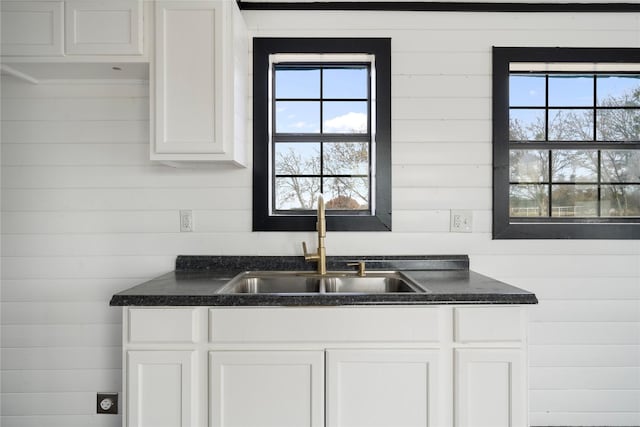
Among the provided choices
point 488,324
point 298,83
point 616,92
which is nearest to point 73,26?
point 298,83

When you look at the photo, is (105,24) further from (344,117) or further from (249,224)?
(344,117)

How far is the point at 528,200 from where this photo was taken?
7.26ft

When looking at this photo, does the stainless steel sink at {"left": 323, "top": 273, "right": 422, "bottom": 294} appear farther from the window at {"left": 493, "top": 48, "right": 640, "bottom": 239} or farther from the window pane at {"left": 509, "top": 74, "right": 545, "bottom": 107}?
the window pane at {"left": 509, "top": 74, "right": 545, "bottom": 107}

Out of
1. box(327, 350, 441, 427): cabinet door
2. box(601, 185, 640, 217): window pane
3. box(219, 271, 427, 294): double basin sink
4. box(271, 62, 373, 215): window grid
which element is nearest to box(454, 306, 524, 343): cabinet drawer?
box(327, 350, 441, 427): cabinet door

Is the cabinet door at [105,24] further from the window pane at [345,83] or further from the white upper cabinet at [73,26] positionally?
the window pane at [345,83]

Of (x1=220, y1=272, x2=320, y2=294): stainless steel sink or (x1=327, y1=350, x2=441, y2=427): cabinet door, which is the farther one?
(x1=220, y1=272, x2=320, y2=294): stainless steel sink

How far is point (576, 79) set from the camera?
2217 millimetres

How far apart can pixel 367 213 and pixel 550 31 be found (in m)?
1.44

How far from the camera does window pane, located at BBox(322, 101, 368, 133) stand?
7.25 ft

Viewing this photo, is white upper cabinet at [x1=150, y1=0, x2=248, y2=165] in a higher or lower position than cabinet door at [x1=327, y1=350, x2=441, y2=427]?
higher

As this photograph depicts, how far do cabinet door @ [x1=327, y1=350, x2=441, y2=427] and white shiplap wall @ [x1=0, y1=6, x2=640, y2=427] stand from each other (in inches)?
29.5

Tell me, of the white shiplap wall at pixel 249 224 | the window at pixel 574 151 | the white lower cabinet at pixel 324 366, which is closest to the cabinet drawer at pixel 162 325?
the white lower cabinet at pixel 324 366

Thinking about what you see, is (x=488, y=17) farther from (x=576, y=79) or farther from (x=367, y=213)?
(x=367, y=213)

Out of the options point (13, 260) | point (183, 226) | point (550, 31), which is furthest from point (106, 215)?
point (550, 31)
